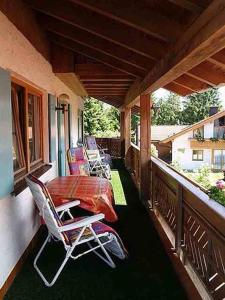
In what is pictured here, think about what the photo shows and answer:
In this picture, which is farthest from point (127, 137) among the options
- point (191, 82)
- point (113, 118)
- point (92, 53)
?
point (113, 118)

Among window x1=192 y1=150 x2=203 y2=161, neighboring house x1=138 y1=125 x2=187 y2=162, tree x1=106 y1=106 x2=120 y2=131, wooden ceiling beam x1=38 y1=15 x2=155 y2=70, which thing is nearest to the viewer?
wooden ceiling beam x1=38 y1=15 x2=155 y2=70

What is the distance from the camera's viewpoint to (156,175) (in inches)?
192

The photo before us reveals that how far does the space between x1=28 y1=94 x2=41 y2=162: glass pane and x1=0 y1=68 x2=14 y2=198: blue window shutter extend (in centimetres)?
142

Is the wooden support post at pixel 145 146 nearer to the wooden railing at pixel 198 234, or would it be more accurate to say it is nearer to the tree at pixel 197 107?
the wooden railing at pixel 198 234

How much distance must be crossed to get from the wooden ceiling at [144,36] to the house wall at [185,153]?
20.5 meters

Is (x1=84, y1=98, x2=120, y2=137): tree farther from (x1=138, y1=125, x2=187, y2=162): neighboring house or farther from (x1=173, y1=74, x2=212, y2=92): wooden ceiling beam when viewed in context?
(x1=173, y1=74, x2=212, y2=92): wooden ceiling beam

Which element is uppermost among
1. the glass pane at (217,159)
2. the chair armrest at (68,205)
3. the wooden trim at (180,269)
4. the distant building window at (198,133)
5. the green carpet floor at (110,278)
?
the distant building window at (198,133)

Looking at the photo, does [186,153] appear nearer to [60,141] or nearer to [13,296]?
[60,141]

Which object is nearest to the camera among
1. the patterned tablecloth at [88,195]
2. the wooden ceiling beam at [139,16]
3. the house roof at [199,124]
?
the wooden ceiling beam at [139,16]

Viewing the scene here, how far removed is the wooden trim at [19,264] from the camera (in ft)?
8.92

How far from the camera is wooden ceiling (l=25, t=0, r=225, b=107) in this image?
2244mm

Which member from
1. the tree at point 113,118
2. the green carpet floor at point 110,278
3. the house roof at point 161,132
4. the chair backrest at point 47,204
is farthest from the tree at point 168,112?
the chair backrest at point 47,204

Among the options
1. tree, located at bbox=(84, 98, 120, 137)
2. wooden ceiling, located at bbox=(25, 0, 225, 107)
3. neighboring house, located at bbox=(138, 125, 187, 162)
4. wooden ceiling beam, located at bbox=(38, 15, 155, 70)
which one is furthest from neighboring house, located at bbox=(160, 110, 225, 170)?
wooden ceiling beam, located at bbox=(38, 15, 155, 70)

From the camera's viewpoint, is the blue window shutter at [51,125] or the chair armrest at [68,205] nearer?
the chair armrest at [68,205]
